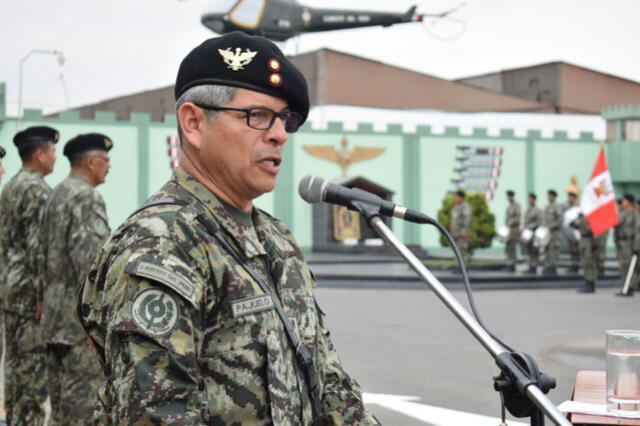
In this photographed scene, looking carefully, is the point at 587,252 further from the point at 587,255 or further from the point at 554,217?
the point at 554,217

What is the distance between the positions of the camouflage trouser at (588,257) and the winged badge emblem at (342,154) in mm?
14748

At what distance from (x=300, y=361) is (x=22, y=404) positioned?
359cm

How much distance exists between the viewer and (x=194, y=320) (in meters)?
1.75

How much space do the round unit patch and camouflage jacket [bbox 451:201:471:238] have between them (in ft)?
60.2

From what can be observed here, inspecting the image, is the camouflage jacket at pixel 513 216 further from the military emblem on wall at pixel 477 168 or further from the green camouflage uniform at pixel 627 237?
the military emblem on wall at pixel 477 168

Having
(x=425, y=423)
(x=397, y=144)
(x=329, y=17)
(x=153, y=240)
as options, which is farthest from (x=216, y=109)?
(x=329, y=17)

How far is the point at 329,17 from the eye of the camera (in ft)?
115

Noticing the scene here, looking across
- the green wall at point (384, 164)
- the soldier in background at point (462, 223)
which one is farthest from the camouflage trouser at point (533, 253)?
the green wall at point (384, 164)

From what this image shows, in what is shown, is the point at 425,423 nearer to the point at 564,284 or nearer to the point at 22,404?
the point at 22,404

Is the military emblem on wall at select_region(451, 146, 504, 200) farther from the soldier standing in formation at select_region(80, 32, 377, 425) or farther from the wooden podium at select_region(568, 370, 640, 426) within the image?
the soldier standing in formation at select_region(80, 32, 377, 425)

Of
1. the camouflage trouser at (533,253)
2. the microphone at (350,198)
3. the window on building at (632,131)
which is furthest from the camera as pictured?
the window on building at (632,131)

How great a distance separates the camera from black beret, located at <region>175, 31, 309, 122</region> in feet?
6.42

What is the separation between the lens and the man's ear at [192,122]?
78.0 inches

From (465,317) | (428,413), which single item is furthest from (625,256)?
(465,317)
